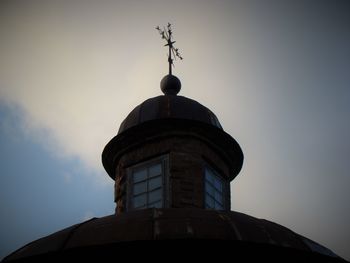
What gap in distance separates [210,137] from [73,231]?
4205mm

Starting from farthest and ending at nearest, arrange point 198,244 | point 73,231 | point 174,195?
point 174,195 → point 73,231 → point 198,244

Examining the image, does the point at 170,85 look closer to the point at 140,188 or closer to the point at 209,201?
the point at 140,188

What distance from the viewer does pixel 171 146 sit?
35.5 ft

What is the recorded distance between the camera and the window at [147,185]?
10141 millimetres

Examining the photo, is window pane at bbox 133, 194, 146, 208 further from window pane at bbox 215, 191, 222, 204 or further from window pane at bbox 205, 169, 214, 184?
window pane at bbox 215, 191, 222, 204

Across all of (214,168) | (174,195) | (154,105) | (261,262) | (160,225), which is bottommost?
(261,262)

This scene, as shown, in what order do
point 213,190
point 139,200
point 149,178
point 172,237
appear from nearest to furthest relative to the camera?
1. point 172,237
2. point 139,200
3. point 149,178
4. point 213,190

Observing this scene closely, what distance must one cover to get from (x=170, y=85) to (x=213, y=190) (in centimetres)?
277

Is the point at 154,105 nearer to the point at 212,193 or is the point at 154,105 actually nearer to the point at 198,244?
the point at 212,193

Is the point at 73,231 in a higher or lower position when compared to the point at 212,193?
lower

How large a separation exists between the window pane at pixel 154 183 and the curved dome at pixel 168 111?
129cm

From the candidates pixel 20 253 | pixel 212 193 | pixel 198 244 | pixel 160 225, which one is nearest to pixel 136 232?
pixel 160 225

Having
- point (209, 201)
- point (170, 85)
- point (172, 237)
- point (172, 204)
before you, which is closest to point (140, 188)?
point (172, 204)

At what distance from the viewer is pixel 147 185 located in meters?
10.4
